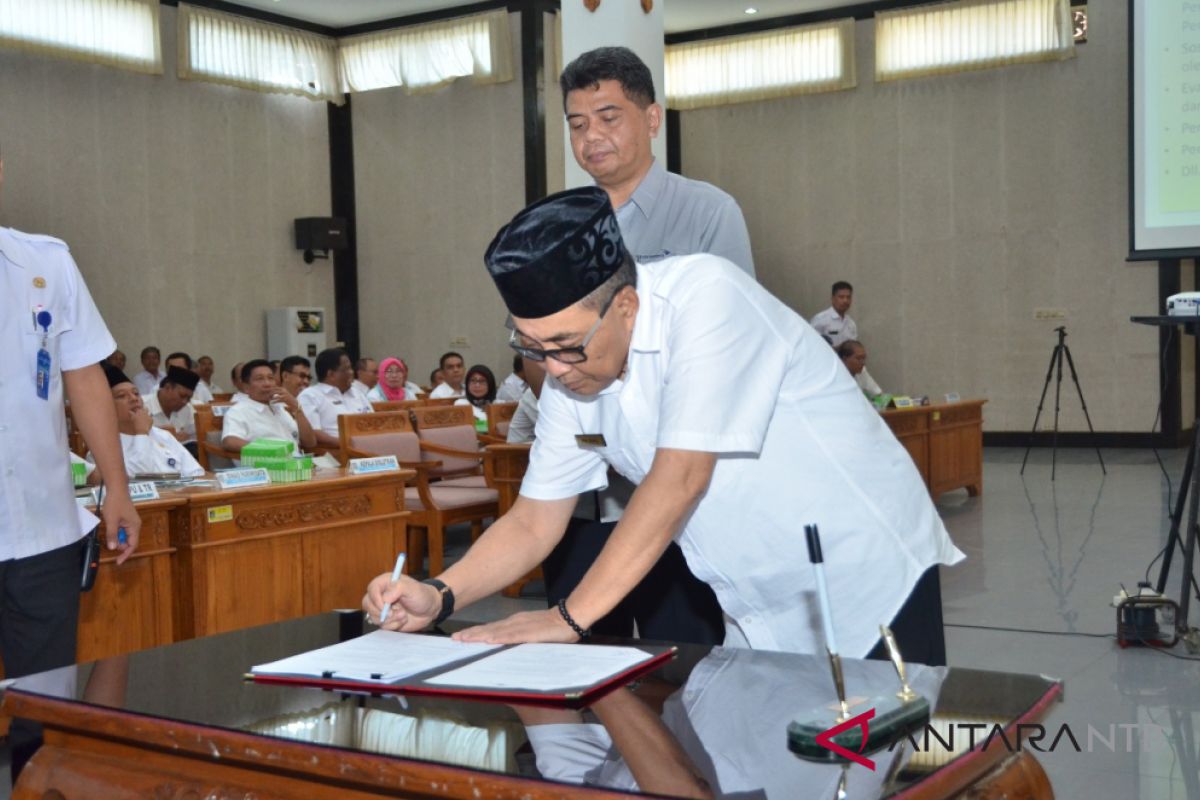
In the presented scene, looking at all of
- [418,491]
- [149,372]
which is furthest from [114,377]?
[149,372]

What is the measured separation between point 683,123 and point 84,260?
624 cm

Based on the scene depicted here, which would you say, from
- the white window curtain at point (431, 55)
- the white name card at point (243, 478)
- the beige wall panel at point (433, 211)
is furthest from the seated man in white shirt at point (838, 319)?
the white name card at point (243, 478)

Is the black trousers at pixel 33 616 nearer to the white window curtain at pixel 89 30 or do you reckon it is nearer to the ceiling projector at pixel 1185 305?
the ceiling projector at pixel 1185 305

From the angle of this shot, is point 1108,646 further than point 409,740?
Yes

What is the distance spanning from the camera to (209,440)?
6.68m

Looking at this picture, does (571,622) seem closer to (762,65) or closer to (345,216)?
(762,65)

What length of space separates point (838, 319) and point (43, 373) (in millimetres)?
9696

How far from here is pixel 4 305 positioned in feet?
7.20

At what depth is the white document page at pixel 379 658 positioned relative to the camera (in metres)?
1.36

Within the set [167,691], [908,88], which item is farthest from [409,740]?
[908,88]

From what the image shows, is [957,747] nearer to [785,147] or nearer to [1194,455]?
[1194,455]

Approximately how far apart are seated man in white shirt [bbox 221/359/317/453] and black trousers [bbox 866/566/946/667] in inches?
197

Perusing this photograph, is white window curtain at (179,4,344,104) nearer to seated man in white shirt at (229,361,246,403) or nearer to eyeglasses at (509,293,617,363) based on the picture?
seated man in white shirt at (229,361,246,403)

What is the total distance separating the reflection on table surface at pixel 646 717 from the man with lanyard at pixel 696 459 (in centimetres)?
16
